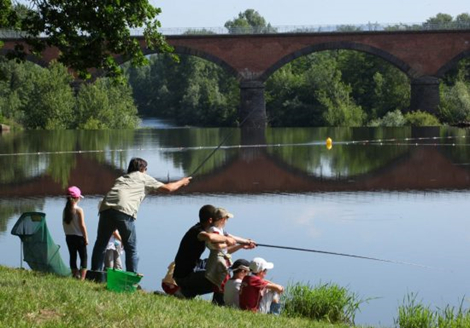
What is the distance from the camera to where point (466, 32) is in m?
65.4

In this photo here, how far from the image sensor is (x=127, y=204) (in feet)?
33.8

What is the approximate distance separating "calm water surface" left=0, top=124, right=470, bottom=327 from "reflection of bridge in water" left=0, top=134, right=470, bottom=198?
0.03 metres

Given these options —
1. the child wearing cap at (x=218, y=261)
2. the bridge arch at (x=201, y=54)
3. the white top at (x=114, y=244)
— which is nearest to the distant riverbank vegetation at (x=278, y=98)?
the bridge arch at (x=201, y=54)

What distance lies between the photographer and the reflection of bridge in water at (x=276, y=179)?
82.4ft

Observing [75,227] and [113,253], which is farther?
[113,253]

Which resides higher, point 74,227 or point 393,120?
point 393,120

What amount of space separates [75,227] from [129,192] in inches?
39.8

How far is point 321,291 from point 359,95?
69476 mm

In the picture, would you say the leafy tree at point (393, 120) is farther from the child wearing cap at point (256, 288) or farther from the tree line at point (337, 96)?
the child wearing cap at point (256, 288)

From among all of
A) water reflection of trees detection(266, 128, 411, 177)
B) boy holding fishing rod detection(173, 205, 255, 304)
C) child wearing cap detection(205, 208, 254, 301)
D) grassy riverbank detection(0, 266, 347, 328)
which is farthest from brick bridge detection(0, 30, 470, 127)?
grassy riverbank detection(0, 266, 347, 328)

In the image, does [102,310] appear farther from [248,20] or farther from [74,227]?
[248,20]

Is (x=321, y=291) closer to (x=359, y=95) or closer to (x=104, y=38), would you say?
Answer: (x=104, y=38)

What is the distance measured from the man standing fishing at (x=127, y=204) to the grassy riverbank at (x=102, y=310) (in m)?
0.95

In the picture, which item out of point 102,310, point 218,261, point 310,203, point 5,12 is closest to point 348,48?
point 310,203
